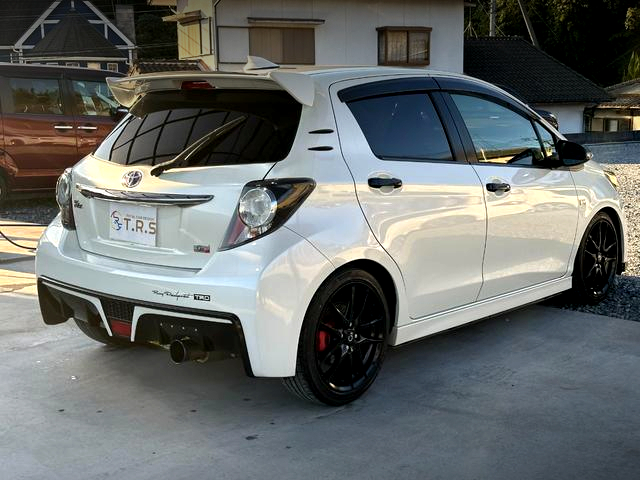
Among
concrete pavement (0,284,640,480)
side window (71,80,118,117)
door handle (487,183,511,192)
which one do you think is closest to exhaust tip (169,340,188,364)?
concrete pavement (0,284,640,480)

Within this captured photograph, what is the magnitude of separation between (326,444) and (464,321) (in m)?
1.32

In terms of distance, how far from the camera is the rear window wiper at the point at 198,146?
3.63m

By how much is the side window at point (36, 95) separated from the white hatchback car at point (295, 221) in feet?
20.1

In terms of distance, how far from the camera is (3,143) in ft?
32.1

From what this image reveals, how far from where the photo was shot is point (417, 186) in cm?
393

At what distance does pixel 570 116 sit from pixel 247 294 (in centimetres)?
3698

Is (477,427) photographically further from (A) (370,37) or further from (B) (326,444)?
(A) (370,37)

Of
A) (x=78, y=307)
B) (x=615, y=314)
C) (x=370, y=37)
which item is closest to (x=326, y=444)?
(x=78, y=307)

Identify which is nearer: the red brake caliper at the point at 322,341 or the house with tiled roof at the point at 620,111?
the red brake caliper at the point at 322,341

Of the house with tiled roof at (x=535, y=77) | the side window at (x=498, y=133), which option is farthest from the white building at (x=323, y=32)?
the side window at (x=498, y=133)

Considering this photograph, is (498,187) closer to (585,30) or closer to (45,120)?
(45,120)

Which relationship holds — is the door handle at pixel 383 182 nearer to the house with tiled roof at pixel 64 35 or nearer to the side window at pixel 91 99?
the side window at pixel 91 99

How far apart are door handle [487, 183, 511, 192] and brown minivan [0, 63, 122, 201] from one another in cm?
658

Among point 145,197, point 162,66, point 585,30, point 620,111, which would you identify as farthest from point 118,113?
point 585,30
